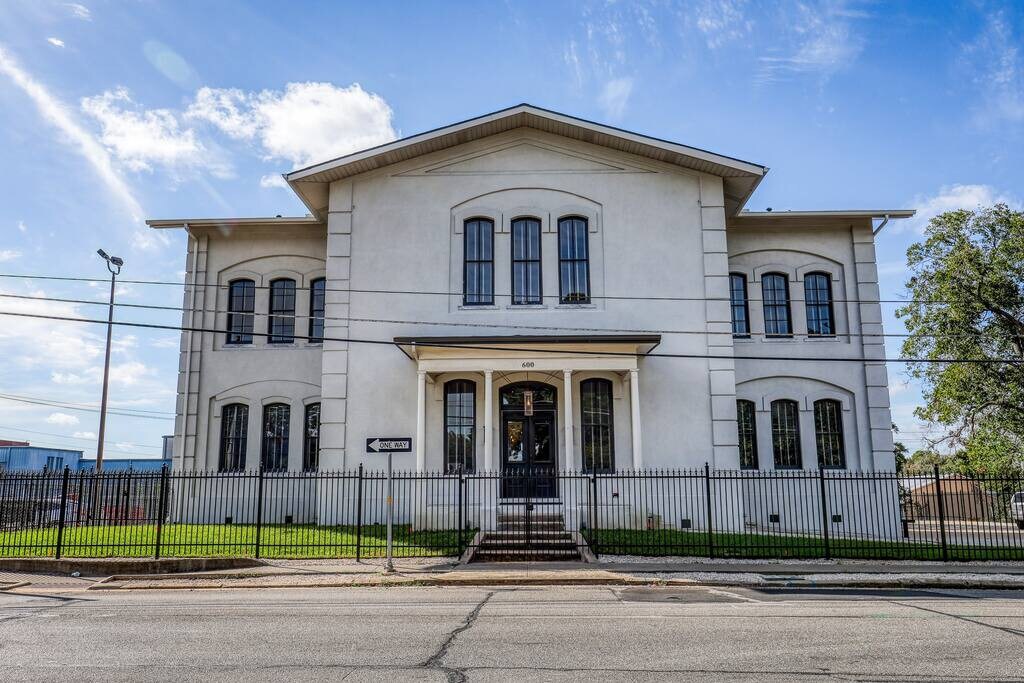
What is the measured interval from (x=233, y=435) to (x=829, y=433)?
1814cm

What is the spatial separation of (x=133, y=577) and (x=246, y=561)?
6.74 ft

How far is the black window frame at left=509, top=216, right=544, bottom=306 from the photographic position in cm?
2139

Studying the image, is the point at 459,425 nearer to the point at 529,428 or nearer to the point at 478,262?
the point at 529,428

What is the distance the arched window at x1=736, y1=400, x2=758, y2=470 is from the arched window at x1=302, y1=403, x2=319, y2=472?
41.4ft

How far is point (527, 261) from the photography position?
71.1 feet

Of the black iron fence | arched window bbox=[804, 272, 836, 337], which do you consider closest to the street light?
the black iron fence

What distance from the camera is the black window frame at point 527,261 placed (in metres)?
21.4

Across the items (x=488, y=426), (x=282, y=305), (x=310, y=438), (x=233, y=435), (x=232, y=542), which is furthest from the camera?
(x=282, y=305)

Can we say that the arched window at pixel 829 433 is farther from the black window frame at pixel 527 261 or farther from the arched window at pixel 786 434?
the black window frame at pixel 527 261

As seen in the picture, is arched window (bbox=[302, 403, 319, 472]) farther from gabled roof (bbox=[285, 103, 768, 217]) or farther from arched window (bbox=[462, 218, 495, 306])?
gabled roof (bbox=[285, 103, 768, 217])

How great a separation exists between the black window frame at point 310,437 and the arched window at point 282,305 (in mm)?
2393

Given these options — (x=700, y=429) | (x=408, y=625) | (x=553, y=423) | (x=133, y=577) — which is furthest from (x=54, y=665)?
(x=700, y=429)

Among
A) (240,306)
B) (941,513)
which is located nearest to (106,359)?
(240,306)

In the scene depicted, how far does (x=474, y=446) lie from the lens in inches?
819
